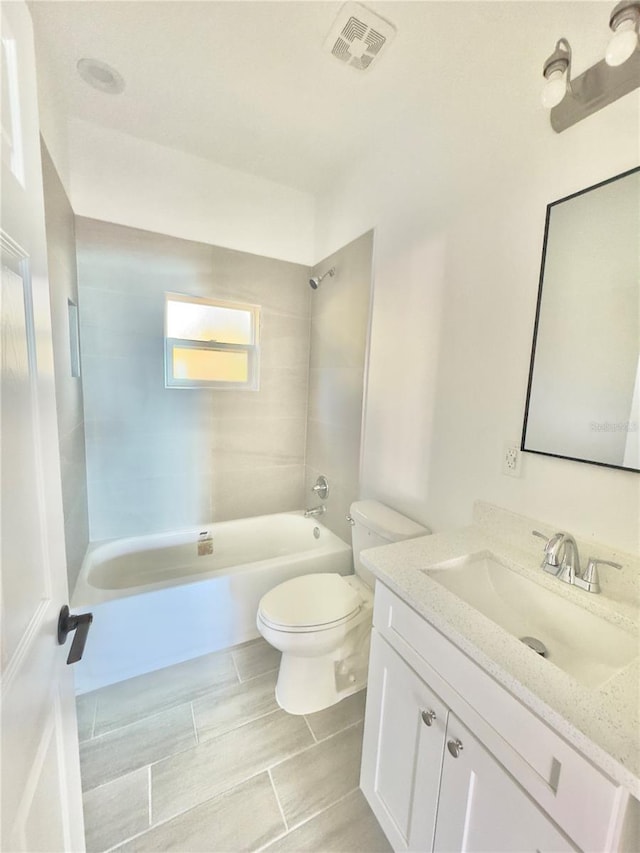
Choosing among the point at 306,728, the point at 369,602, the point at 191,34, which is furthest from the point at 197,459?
the point at 191,34

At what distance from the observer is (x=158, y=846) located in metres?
1.06

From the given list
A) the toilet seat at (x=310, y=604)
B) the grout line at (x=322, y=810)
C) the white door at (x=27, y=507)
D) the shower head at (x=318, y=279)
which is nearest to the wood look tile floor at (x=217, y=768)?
the grout line at (x=322, y=810)

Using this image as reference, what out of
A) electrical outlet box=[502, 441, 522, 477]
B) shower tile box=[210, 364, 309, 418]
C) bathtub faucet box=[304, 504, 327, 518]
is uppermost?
shower tile box=[210, 364, 309, 418]

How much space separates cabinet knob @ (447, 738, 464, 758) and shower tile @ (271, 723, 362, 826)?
760 mm

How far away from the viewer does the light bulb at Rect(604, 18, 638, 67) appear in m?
0.75

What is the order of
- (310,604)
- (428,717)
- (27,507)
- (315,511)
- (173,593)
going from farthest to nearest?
(315,511) → (173,593) → (310,604) → (428,717) → (27,507)

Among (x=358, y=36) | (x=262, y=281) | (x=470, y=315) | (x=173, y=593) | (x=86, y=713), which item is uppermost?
(x=358, y=36)

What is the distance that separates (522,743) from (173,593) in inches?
61.5

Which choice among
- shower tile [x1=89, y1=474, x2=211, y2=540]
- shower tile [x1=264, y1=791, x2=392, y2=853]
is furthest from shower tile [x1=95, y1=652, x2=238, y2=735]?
shower tile [x1=89, y1=474, x2=211, y2=540]

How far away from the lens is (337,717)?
1509 mm

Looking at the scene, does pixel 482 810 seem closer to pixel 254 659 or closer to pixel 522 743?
pixel 522 743

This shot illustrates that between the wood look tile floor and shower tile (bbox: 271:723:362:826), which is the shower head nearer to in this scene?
the wood look tile floor

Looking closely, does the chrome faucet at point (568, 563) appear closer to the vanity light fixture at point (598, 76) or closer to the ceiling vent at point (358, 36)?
the vanity light fixture at point (598, 76)

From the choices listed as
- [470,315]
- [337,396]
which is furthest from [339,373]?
[470,315]
